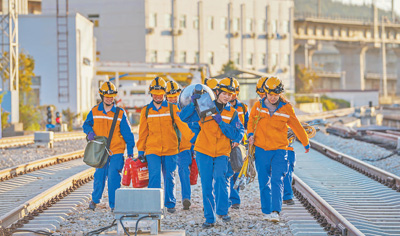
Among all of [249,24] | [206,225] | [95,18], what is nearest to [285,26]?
[249,24]

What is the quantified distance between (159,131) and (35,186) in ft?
16.4

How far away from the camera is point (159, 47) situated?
74250 mm

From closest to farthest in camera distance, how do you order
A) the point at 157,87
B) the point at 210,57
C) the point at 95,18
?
1. the point at 157,87
2. the point at 95,18
3. the point at 210,57

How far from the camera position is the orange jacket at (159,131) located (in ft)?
32.0

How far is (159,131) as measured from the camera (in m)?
9.78

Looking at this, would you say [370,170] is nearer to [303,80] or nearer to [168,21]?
[168,21]

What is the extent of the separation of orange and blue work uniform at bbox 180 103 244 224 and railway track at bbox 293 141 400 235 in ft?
4.79

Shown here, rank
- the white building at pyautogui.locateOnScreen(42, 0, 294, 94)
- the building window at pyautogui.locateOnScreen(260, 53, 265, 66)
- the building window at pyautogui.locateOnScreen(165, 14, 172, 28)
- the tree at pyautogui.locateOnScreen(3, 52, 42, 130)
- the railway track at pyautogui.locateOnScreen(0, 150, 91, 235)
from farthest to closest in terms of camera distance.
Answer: the building window at pyautogui.locateOnScreen(260, 53, 265, 66) < the building window at pyautogui.locateOnScreen(165, 14, 172, 28) < the white building at pyautogui.locateOnScreen(42, 0, 294, 94) < the tree at pyautogui.locateOnScreen(3, 52, 42, 130) < the railway track at pyautogui.locateOnScreen(0, 150, 91, 235)

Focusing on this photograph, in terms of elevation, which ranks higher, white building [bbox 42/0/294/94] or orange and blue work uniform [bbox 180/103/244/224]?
white building [bbox 42/0/294/94]

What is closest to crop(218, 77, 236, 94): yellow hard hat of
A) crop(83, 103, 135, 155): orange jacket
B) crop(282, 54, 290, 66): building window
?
crop(83, 103, 135, 155): orange jacket

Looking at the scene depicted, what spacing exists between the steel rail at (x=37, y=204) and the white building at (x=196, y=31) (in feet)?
194

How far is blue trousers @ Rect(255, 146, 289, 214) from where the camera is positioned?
9289 millimetres

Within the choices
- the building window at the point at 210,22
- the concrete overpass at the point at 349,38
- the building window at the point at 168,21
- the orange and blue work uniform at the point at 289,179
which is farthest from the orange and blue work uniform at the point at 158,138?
the concrete overpass at the point at 349,38

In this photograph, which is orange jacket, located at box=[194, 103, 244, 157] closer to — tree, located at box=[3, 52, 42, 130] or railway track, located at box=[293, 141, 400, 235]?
railway track, located at box=[293, 141, 400, 235]
